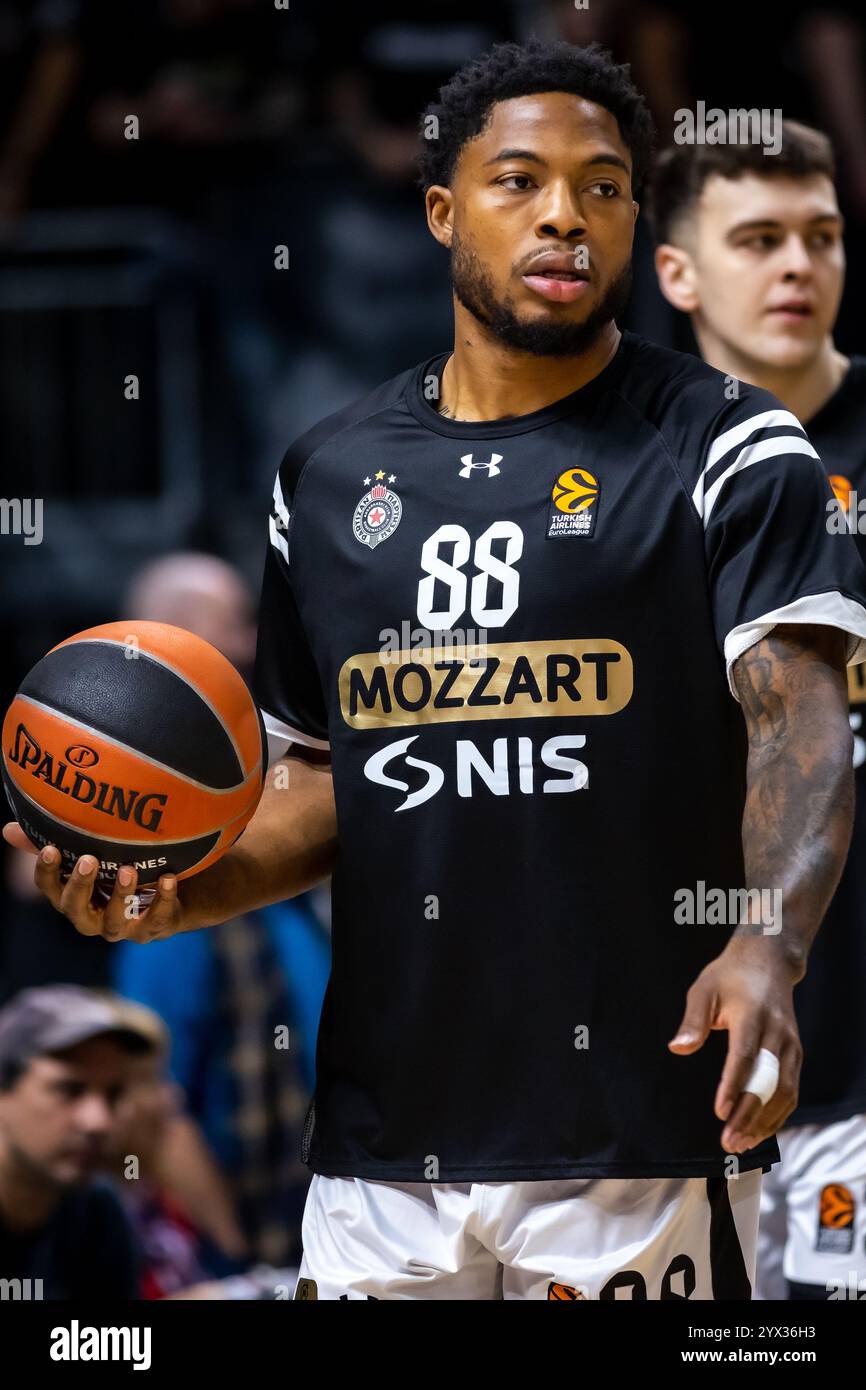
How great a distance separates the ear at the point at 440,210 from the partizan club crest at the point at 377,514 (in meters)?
0.41

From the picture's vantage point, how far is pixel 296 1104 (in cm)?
509

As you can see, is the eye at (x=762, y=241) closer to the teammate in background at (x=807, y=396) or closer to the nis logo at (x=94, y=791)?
the teammate in background at (x=807, y=396)

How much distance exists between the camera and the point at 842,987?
3.71 metres

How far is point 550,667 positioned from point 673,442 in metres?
0.36

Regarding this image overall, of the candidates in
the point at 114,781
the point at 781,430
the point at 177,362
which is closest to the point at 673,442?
the point at 781,430

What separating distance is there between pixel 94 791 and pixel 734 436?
1.00 m

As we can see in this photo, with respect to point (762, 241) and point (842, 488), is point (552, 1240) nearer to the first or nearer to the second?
point (842, 488)

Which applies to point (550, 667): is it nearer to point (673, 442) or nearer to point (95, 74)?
point (673, 442)

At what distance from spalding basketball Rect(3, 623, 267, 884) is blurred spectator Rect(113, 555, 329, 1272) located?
2.27m

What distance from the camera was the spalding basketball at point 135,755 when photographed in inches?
111

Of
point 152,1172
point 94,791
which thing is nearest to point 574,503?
point 94,791

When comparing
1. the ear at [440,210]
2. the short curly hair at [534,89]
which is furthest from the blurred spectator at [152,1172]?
the short curly hair at [534,89]

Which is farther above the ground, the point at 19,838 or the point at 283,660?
the point at 283,660

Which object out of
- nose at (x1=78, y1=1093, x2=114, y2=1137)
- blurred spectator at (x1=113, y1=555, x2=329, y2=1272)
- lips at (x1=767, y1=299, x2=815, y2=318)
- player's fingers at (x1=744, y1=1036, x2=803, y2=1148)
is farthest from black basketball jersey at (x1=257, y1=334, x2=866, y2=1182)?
blurred spectator at (x1=113, y1=555, x2=329, y2=1272)
